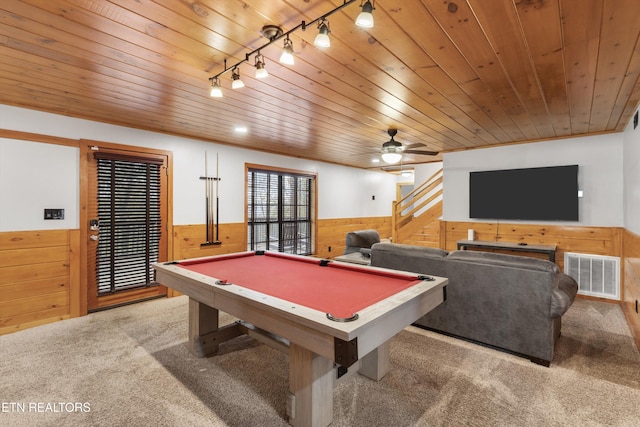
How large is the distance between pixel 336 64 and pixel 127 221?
3289 millimetres

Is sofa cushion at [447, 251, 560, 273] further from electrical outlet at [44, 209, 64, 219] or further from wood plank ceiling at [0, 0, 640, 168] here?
electrical outlet at [44, 209, 64, 219]

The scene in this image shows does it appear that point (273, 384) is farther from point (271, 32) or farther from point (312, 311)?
point (271, 32)

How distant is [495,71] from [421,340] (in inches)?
94.1

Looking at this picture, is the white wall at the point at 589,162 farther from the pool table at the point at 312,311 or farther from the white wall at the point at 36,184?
the white wall at the point at 36,184

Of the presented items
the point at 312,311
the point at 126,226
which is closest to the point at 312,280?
the point at 312,311

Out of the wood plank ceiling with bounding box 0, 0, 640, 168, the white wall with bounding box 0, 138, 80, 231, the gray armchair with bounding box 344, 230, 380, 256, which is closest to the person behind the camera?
the wood plank ceiling with bounding box 0, 0, 640, 168

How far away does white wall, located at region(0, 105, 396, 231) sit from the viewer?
319 centimetres

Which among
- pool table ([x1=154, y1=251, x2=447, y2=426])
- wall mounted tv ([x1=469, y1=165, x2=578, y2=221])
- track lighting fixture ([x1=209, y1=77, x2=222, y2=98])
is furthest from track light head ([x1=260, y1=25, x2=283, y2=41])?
wall mounted tv ([x1=469, y1=165, x2=578, y2=221])

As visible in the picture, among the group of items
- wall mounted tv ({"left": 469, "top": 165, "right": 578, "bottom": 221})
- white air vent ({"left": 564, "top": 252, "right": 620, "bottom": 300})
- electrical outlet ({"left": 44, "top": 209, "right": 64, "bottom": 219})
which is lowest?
white air vent ({"left": 564, "top": 252, "right": 620, "bottom": 300})

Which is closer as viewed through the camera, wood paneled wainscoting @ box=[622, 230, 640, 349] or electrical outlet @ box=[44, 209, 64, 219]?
wood paneled wainscoting @ box=[622, 230, 640, 349]

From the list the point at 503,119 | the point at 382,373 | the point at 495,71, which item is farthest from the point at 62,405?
the point at 503,119

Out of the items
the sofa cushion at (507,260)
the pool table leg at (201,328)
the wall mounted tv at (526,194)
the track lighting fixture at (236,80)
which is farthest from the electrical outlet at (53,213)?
the wall mounted tv at (526,194)

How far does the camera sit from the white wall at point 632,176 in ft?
9.97

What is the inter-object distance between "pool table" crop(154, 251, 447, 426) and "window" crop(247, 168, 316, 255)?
280 cm
